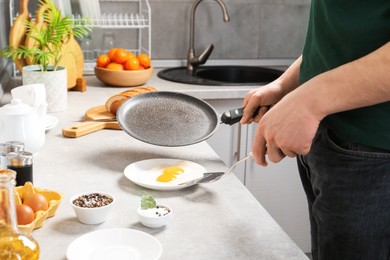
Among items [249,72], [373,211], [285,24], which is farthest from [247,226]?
[285,24]

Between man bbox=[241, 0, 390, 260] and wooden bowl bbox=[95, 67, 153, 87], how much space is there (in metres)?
1.15

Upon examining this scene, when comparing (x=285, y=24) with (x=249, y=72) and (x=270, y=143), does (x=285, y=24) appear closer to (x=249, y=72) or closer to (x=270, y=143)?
(x=249, y=72)

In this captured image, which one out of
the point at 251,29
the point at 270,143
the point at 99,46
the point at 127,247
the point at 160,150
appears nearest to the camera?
the point at 127,247

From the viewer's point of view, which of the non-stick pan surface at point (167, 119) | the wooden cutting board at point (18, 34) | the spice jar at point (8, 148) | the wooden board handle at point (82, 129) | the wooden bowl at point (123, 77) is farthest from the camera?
the wooden bowl at point (123, 77)

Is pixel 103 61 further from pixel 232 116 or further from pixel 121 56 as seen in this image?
pixel 232 116

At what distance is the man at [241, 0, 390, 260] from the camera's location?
1016mm

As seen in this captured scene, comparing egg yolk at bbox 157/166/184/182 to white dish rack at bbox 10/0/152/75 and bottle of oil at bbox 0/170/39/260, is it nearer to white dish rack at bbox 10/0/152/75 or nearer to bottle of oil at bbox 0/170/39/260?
bottle of oil at bbox 0/170/39/260

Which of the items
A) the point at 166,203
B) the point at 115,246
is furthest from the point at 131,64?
the point at 115,246

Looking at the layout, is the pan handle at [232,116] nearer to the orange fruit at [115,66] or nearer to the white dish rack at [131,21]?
the orange fruit at [115,66]

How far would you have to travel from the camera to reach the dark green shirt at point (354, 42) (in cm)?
111

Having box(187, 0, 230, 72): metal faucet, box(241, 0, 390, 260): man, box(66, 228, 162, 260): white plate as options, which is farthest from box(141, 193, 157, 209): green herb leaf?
box(187, 0, 230, 72): metal faucet

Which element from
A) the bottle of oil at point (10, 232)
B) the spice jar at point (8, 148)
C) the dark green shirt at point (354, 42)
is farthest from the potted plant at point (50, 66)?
the bottle of oil at point (10, 232)

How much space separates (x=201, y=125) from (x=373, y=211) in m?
0.61

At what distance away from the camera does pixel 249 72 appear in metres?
2.88
